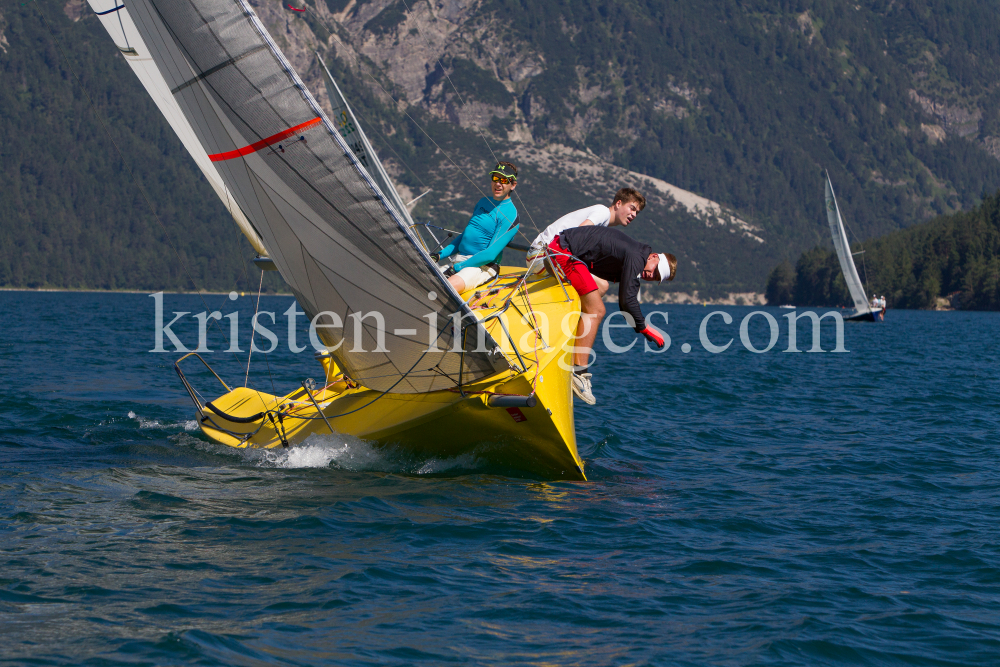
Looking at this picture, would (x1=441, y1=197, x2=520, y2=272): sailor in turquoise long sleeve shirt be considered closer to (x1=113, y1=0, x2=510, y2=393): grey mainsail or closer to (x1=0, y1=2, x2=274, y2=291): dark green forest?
(x1=113, y1=0, x2=510, y2=393): grey mainsail

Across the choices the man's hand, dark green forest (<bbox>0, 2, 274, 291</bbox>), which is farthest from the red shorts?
dark green forest (<bbox>0, 2, 274, 291</bbox>)

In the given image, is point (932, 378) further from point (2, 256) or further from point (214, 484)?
point (2, 256)

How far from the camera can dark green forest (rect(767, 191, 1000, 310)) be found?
3728 inches

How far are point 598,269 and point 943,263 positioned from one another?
102 m

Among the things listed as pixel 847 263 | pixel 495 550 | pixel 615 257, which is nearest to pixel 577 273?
pixel 615 257

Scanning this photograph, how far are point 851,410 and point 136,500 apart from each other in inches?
442

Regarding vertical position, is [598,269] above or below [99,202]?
below

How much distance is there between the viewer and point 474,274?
9305 millimetres

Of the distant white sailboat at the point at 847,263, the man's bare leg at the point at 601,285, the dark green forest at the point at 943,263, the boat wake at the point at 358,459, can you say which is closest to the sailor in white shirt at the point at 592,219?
the man's bare leg at the point at 601,285

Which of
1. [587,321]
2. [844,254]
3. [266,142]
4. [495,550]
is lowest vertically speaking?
[495,550]

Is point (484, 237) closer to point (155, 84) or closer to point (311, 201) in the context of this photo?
point (311, 201)

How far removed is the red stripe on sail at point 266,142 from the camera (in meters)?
7.55

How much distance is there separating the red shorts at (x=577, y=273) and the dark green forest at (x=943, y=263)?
309 ft

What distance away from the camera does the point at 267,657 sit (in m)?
4.69
